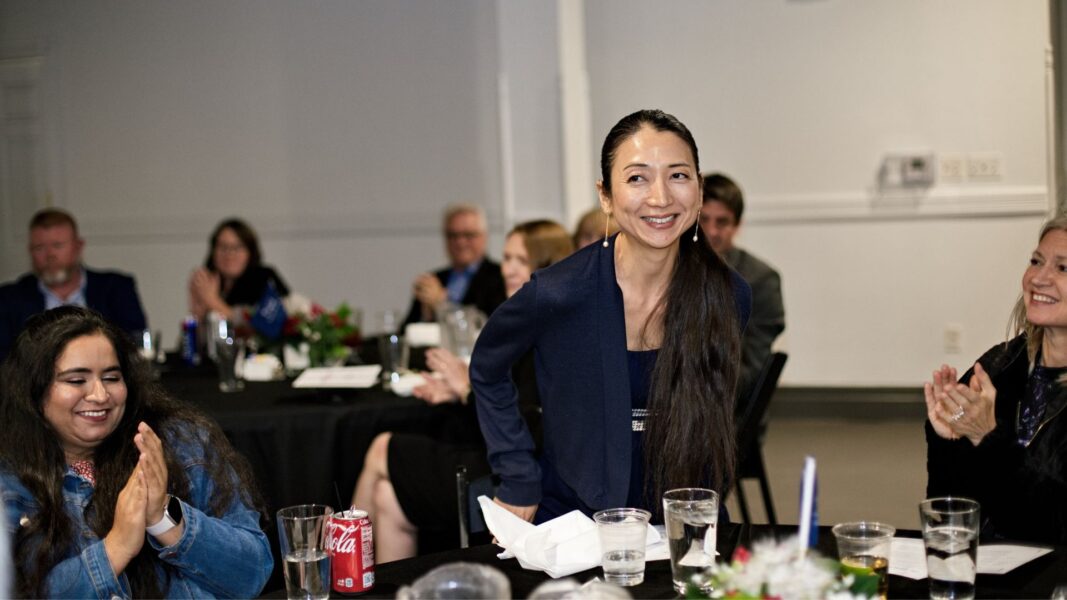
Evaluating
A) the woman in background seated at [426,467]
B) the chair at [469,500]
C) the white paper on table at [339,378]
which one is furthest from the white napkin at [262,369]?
the chair at [469,500]

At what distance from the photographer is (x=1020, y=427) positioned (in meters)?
2.38

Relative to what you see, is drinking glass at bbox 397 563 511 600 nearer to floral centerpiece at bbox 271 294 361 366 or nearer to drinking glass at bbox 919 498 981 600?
drinking glass at bbox 919 498 981 600

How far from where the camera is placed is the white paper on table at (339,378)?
377 centimetres

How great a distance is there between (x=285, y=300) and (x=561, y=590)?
393 centimetres

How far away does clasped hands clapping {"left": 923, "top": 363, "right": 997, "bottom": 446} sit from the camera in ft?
7.26

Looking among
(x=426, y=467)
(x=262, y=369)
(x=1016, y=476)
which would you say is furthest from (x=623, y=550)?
(x=262, y=369)

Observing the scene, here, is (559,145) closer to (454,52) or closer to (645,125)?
(454,52)

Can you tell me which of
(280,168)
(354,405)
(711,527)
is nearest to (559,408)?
(711,527)

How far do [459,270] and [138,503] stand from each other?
381 cm

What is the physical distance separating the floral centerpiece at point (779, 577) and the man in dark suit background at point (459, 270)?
3.90 metres

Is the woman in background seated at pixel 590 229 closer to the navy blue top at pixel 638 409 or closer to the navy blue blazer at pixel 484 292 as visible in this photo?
the navy blue blazer at pixel 484 292

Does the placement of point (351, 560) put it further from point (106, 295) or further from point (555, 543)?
point (106, 295)

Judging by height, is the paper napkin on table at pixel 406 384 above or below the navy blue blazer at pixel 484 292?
below

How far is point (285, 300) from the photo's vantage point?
518 centimetres
